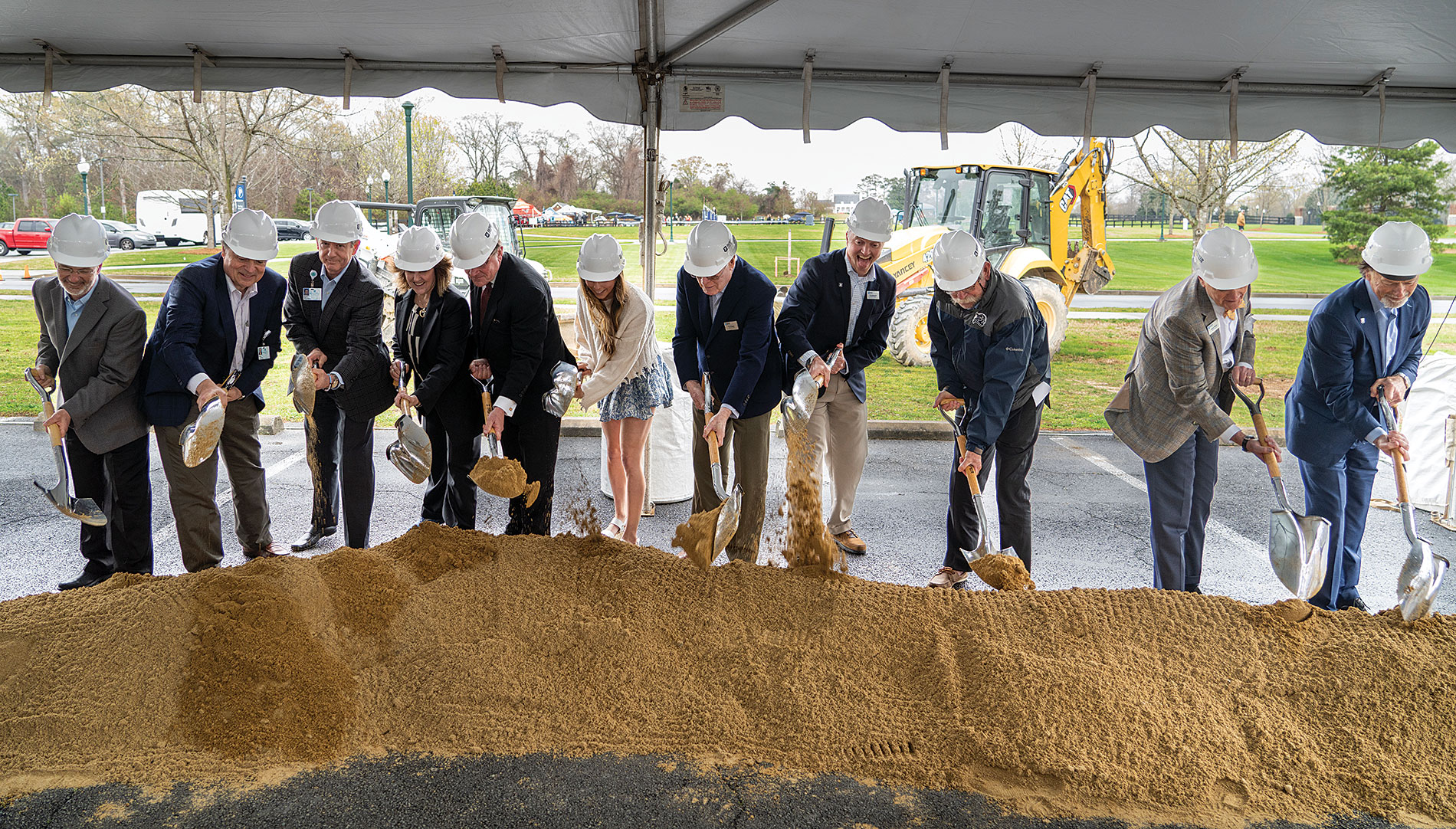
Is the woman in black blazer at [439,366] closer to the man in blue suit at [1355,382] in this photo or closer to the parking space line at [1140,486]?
the man in blue suit at [1355,382]

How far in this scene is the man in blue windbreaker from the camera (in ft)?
9.52

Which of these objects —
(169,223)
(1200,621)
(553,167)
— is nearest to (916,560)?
(1200,621)

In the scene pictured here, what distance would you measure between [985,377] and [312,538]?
286 cm

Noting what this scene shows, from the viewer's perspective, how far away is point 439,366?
3084 mm

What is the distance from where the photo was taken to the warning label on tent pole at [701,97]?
3461 millimetres

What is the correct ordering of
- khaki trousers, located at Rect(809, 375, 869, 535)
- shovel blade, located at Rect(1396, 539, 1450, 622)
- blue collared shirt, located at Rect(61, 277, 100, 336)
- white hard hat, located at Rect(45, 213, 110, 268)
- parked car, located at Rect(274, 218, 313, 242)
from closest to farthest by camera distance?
shovel blade, located at Rect(1396, 539, 1450, 622), white hard hat, located at Rect(45, 213, 110, 268), blue collared shirt, located at Rect(61, 277, 100, 336), khaki trousers, located at Rect(809, 375, 869, 535), parked car, located at Rect(274, 218, 313, 242)

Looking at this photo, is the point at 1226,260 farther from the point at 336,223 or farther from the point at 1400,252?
the point at 336,223

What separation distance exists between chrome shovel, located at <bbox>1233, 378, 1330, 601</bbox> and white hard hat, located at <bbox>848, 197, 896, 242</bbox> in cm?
141

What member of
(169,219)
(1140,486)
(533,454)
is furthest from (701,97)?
(169,219)

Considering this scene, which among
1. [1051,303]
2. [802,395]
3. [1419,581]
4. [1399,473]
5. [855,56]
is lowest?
[1419,581]

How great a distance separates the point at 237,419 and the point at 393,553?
3.62ft

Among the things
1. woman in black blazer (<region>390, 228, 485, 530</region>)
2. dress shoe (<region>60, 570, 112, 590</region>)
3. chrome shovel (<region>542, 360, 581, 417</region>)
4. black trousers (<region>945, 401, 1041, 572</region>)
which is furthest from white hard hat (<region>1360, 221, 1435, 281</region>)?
dress shoe (<region>60, 570, 112, 590</region>)

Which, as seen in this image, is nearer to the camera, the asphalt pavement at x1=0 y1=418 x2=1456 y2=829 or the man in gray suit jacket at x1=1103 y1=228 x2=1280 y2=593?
the asphalt pavement at x1=0 y1=418 x2=1456 y2=829

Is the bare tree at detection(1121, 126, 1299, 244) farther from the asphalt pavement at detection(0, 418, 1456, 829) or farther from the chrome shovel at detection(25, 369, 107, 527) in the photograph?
the chrome shovel at detection(25, 369, 107, 527)
